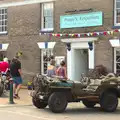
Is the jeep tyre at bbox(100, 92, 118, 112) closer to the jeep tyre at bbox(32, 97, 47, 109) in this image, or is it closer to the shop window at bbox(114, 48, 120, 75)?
the jeep tyre at bbox(32, 97, 47, 109)

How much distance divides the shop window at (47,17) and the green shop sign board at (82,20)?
1053 mm

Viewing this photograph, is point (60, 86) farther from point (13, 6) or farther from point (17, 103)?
point (13, 6)

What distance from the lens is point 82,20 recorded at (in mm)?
21031

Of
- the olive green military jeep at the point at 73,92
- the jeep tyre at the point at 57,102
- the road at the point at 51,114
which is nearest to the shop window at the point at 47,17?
the road at the point at 51,114

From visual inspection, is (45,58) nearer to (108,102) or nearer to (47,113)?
(108,102)

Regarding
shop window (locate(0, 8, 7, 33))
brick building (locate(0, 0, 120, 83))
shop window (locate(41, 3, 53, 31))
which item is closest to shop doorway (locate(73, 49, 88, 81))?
brick building (locate(0, 0, 120, 83))

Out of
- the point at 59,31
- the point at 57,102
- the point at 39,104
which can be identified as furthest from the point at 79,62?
the point at 57,102

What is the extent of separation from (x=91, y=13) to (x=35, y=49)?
440 centimetres

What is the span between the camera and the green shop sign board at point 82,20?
20406 mm

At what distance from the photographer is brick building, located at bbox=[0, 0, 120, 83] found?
20.1 m

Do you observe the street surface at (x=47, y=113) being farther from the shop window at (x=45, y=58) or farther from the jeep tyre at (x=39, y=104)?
the shop window at (x=45, y=58)

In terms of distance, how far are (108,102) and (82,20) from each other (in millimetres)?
8506

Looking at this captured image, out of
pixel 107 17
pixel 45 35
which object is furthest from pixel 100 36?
pixel 45 35

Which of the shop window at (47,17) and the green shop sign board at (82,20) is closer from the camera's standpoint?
the green shop sign board at (82,20)
